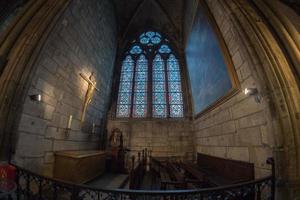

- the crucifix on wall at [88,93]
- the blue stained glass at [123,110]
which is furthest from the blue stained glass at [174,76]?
the crucifix on wall at [88,93]

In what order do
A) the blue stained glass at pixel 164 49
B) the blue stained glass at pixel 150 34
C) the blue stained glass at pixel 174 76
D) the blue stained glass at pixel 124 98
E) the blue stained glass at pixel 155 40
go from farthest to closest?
the blue stained glass at pixel 150 34 → the blue stained glass at pixel 155 40 → the blue stained glass at pixel 164 49 → the blue stained glass at pixel 174 76 → the blue stained glass at pixel 124 98

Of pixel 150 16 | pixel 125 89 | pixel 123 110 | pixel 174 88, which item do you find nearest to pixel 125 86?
pixel 125 89

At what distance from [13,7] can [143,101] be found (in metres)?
5.37

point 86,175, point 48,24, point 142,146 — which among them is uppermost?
point 48,24

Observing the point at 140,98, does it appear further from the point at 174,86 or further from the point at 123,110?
the point at 174,86

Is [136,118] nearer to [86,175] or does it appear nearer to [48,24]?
[86,175]

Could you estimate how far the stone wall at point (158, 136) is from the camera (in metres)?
6.57

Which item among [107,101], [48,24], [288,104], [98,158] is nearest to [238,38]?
[288,104]

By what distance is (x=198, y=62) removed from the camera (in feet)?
18.0

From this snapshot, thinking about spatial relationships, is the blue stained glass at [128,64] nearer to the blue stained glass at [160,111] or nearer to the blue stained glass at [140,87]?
the blue stained glass at [140,87]

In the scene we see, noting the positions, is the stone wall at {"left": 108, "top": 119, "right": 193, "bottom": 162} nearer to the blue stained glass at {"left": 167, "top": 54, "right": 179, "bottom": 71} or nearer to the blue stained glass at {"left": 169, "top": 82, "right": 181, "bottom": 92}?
the blue stained glass at {"left": 169, "top": 82, "right": 181, "bottom": 92}

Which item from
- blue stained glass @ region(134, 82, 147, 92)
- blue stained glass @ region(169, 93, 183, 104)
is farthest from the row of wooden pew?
blue stained glass @ region(134, 82, 147, 92)

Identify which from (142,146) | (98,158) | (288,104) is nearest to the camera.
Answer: (288,104)

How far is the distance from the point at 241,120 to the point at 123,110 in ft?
17.2
